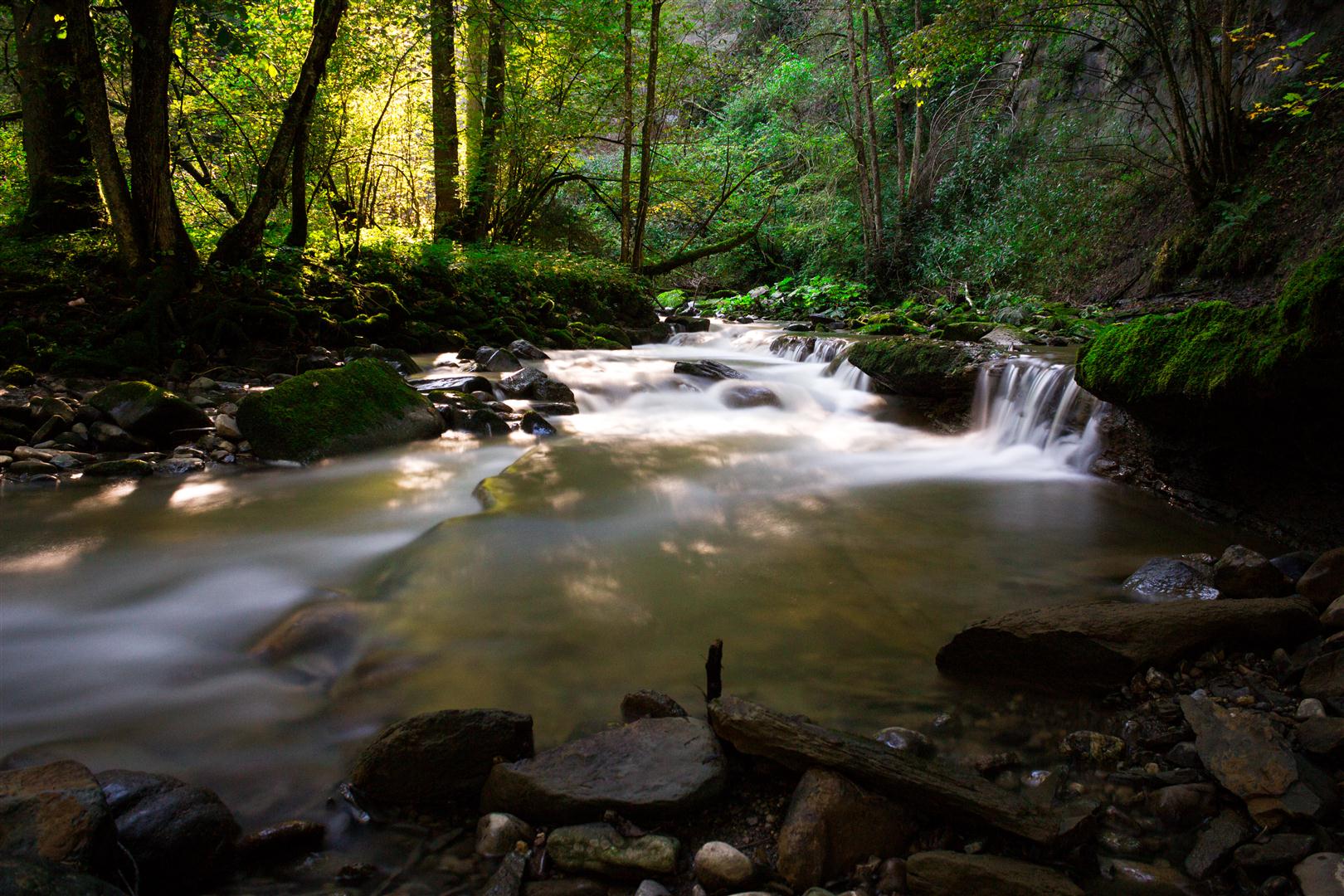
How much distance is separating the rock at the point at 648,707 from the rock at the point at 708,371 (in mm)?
7299

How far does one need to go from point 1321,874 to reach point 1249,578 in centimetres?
198

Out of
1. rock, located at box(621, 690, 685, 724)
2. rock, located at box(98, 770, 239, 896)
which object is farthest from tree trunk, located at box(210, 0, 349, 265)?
rock, located at box(621, 690, 685, 724)

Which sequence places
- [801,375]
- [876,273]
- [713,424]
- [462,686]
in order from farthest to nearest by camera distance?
[876,273]
[801,375]
[713,424]
[462,686]

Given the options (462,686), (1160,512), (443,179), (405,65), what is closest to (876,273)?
(443,179)

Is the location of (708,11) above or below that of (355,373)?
above

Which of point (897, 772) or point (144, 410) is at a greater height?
point (144, 410)

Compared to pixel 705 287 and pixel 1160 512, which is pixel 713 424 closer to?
pixel 1160 512

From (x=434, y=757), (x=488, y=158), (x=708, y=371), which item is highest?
(x=488, y=158)

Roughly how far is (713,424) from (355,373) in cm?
383

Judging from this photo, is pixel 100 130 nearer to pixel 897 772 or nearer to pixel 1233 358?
pixel 897 772

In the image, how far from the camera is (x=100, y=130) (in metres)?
6.51

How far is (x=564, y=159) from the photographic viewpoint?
1441 centimetres

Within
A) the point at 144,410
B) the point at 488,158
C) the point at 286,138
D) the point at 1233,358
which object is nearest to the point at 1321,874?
the point at 1233,358

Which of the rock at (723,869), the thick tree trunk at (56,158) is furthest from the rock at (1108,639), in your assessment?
the thick tree trunk at (56,158)
